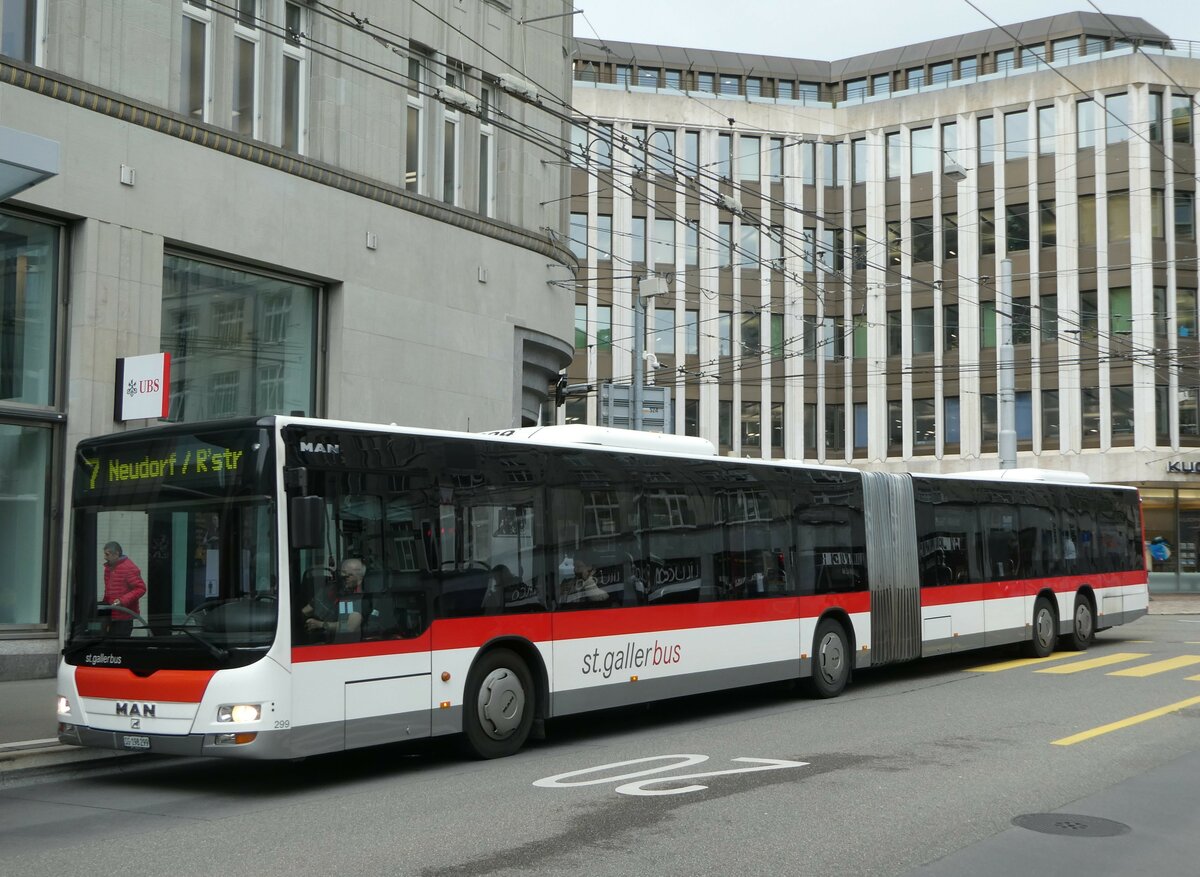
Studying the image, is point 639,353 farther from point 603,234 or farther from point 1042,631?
point 603,234

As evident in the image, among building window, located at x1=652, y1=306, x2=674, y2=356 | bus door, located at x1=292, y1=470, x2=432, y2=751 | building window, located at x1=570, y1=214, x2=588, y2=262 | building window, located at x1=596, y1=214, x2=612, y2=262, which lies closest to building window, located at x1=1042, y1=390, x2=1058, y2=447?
building window, located at x1=652, y1=306, x2=674, y2=356

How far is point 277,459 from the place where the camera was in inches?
372

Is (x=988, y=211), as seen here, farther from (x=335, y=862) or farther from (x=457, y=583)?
(x=335, y=862)

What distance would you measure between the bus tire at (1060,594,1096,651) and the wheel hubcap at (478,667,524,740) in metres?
12.6

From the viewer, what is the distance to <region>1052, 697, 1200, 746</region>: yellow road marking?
38.0 ft

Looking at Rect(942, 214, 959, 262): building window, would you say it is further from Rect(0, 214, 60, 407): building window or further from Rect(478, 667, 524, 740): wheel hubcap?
Rect(478, 667, 524, 740): wheel hubcap

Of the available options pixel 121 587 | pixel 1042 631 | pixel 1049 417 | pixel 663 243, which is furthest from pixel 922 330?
pixel 121 587

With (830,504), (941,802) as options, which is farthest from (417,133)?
(941,802)

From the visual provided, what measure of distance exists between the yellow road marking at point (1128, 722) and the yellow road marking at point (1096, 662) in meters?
3.31

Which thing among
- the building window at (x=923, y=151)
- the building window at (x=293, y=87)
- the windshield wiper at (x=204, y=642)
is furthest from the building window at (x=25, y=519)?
the building window at (x=923, y=151)

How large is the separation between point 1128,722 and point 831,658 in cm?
365

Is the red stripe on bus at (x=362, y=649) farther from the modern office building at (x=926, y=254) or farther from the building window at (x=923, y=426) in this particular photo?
the building window at (x=923, y=426)

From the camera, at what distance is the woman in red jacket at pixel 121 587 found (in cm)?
964

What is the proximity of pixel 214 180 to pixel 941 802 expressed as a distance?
13.1m
